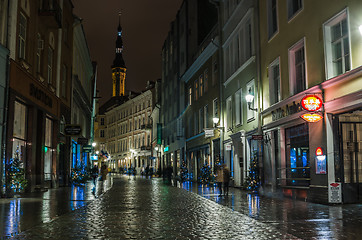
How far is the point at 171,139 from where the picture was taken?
50906 millimetres

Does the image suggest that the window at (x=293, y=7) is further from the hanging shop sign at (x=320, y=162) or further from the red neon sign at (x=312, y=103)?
the hanging shop sign at (x=320, y=162)

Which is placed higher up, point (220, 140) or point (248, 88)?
point (248, 88)

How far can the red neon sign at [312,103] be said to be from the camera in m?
14.5

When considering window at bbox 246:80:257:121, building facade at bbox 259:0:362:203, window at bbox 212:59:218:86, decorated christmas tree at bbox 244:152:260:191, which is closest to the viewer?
building facade at bbox 259:0:362:203

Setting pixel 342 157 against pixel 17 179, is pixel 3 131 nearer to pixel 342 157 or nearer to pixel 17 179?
pixel 17 179

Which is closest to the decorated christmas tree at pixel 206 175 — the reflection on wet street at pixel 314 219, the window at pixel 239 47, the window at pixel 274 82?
the window at pixel 239 47

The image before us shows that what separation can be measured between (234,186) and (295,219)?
51.5ft

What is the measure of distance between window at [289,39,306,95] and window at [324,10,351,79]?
7.09ft

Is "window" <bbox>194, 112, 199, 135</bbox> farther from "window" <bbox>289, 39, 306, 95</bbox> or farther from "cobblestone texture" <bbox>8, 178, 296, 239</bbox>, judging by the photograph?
"cobblestone texture" <bbox>8, 178, 296, 239</bbox>

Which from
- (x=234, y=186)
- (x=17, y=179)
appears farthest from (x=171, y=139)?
(x=17, y=179)

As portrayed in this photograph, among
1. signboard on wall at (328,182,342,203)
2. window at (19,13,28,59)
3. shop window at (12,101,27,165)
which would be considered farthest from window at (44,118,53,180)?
signboard on wall at (328,182,342,203)

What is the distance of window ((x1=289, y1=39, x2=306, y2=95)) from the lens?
16.9 metres

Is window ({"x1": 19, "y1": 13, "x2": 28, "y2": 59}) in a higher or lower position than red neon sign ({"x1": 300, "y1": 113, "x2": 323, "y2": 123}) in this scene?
higher

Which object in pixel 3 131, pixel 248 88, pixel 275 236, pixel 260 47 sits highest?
pixel 260 47
